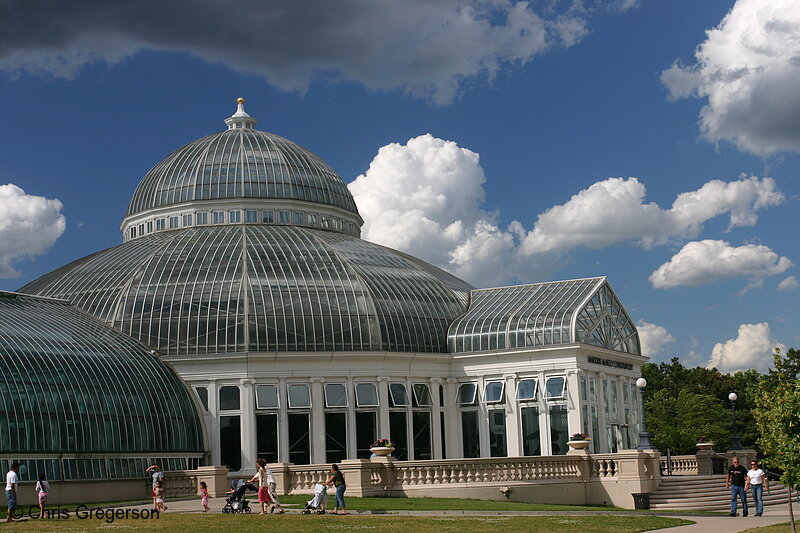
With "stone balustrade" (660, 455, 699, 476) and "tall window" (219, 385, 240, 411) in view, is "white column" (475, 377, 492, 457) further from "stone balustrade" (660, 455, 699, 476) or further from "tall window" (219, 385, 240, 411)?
"tall window" (219, 385, 240, 411)

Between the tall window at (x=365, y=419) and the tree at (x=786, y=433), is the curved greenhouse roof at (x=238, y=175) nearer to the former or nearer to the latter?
the tall window at (x=365, y=419)

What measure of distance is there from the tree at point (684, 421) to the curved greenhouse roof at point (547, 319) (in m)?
30.6

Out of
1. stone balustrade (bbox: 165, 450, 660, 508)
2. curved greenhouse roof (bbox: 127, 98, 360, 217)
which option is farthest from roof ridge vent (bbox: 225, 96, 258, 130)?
stone balustrade (bbox: 165, 450, 660, 508)

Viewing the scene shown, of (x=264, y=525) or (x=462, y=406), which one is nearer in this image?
(x=264, y=525)

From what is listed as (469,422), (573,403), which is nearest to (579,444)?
(573,403)

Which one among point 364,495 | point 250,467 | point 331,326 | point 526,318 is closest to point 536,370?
point 526,318

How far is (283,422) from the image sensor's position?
67438mm

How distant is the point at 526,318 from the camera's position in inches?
2832

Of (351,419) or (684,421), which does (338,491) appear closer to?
(351,419)

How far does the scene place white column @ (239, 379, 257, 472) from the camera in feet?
218

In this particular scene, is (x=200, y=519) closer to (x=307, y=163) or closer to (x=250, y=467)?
(x=250, y=467)

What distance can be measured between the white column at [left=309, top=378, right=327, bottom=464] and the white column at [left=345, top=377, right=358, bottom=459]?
4.77 feet

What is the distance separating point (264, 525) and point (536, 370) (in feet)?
122

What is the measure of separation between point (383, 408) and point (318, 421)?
4023mm
